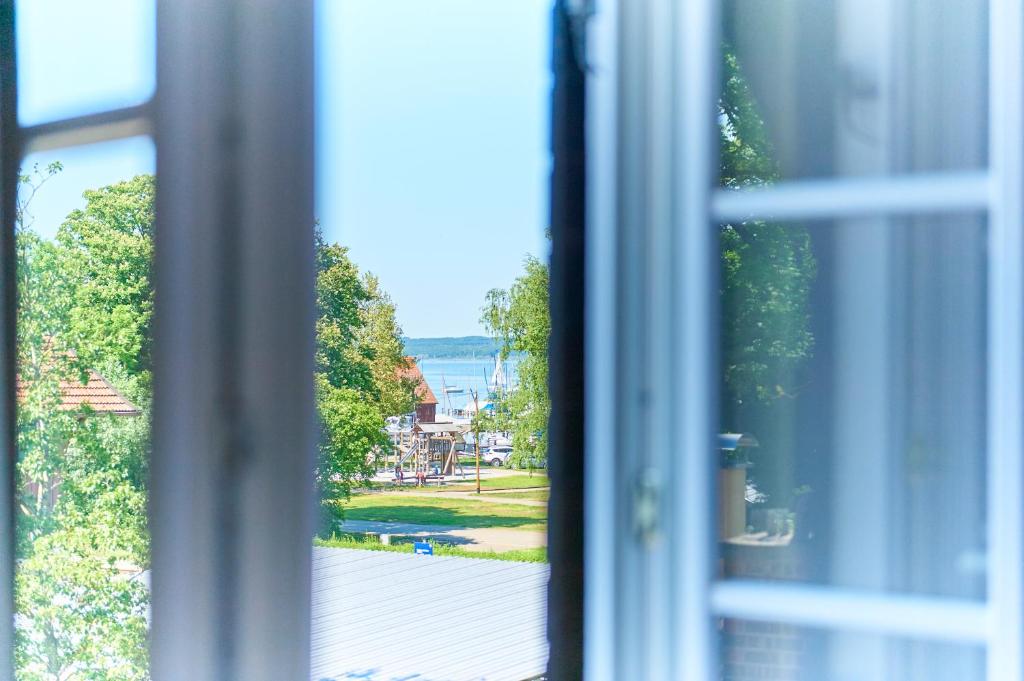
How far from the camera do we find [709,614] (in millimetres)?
692

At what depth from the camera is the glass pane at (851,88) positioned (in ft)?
2.07

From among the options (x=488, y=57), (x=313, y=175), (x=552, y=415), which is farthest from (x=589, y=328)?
(x=488, y=57)

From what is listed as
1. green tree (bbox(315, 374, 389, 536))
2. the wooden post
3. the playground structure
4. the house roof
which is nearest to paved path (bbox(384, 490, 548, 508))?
the playground structure

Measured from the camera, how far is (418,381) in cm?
554

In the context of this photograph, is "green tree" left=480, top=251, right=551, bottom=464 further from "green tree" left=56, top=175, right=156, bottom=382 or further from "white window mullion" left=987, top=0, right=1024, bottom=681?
"white window mullion" left=987, top=0, right=1024, bottom=681

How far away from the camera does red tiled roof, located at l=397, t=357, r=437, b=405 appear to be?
5.36 m

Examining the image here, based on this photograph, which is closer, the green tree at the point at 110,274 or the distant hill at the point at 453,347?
the green tree at the point at 110,274

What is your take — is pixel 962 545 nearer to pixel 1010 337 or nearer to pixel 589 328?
pixel 1010 337

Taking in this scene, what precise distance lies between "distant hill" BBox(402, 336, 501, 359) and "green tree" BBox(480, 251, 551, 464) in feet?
0.28

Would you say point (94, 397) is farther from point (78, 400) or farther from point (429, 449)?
point (429, 449)

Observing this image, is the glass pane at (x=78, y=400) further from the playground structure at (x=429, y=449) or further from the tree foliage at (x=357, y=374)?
the playground structure at (x=429, y=449)

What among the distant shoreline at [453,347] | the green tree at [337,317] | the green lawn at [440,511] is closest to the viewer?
the green tree at [337,317]

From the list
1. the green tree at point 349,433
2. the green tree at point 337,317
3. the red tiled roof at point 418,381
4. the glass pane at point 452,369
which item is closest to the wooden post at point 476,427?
the glass pane at point 452,369

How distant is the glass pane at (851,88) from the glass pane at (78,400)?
0.71m
